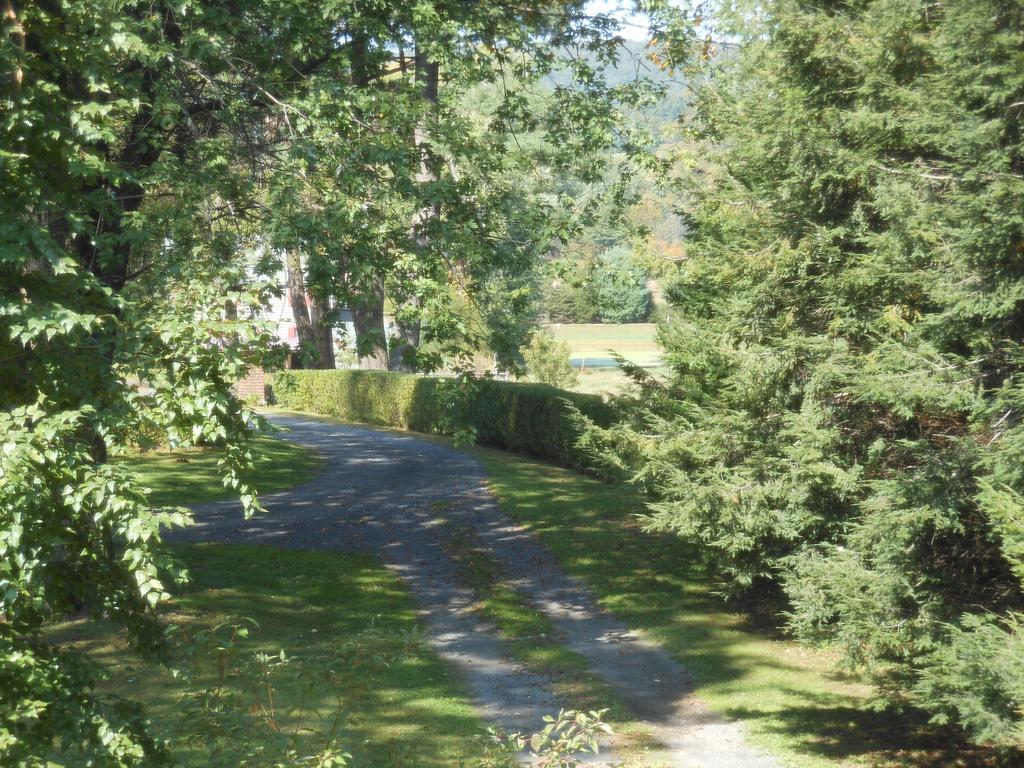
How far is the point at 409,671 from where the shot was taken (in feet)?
30.7

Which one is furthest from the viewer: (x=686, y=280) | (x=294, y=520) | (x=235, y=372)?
(x=294, y=520)

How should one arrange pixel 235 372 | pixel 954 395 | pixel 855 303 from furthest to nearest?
Result: 1. pixel 855 303
2. pixel 954 395
3. pixel 235 372

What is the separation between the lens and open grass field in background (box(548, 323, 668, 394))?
140 ft

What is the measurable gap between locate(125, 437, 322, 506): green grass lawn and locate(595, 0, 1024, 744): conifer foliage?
948cm

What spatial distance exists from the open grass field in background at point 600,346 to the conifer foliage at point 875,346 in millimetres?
25173

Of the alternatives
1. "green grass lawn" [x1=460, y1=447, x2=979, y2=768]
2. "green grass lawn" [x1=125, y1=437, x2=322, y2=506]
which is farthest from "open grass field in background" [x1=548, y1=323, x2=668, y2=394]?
"green grass lawn" [x1=460, y1=447, x2=979, y2=768]

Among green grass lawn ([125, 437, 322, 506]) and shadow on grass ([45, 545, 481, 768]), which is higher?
Answer: green grass lawn ([125, 437, 322, 506])

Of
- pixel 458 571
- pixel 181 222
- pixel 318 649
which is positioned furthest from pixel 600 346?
pixel 181 222

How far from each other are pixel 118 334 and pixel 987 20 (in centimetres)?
457

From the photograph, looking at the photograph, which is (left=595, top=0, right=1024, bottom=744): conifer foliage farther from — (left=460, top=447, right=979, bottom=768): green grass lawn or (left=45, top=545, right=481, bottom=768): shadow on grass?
(left=45, top=545, right=481, bottom=768): shadow on grass

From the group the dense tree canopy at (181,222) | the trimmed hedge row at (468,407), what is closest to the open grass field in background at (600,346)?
the trimmed hedge row at (468,407)

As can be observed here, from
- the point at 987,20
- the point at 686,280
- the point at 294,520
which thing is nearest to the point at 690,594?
the point at 686,280

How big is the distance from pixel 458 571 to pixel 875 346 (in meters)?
7.66

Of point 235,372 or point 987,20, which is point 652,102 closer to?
point 987,20
